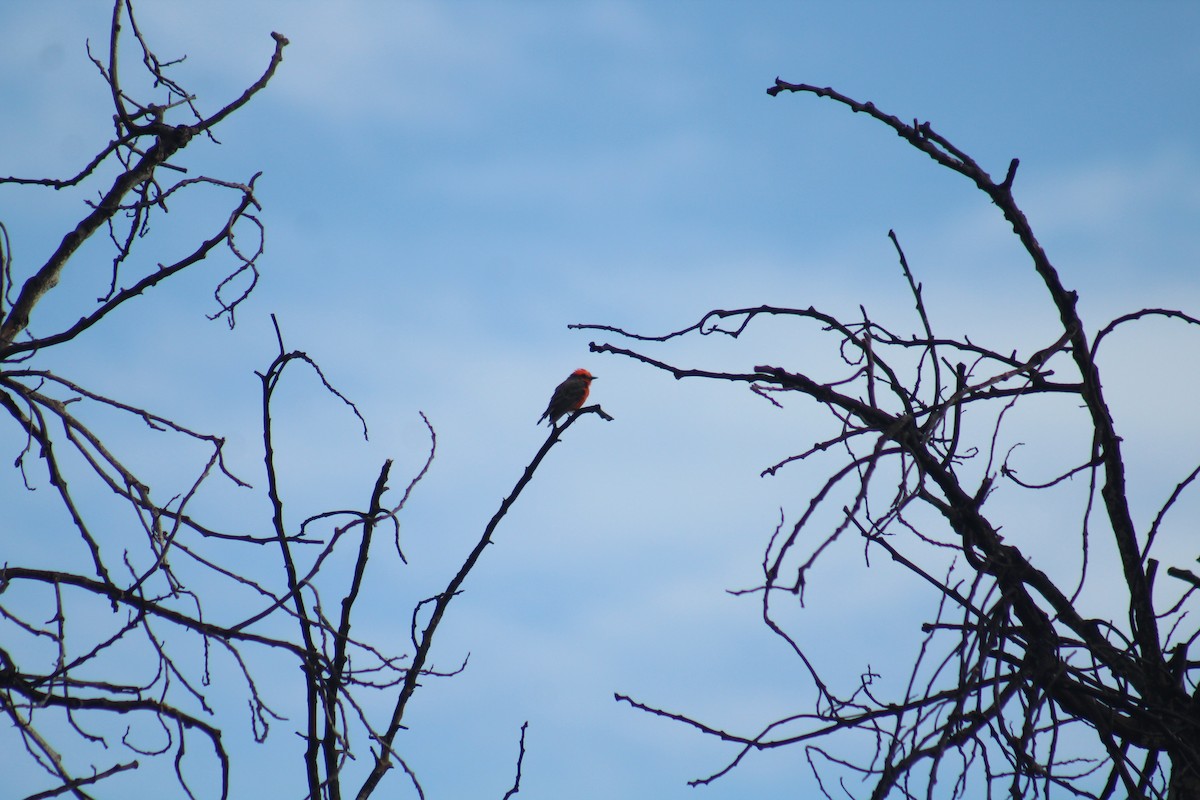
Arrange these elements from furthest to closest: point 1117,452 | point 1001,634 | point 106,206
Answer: point 106,206 < point 1117,452 < point 1001,634

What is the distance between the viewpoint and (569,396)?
45.9 feet

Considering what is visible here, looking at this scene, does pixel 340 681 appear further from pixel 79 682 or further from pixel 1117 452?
pixel 1117 452

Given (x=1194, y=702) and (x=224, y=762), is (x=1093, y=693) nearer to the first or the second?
(x=1194, y=702)

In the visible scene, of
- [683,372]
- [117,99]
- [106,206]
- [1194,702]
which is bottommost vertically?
[1194,702]

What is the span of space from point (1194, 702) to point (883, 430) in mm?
867

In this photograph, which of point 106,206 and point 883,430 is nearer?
point 883,430

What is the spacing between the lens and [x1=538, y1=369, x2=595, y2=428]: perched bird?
548 inches

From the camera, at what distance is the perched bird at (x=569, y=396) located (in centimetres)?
1393

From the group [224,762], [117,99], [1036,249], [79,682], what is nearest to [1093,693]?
[1036,249]

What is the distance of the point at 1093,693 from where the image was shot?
252 cm

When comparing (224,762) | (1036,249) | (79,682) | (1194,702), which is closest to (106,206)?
(79,682)

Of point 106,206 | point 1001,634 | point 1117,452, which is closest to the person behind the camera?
point 1001,634

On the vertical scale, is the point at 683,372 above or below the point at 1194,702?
above

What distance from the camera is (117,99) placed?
355 centimetres
